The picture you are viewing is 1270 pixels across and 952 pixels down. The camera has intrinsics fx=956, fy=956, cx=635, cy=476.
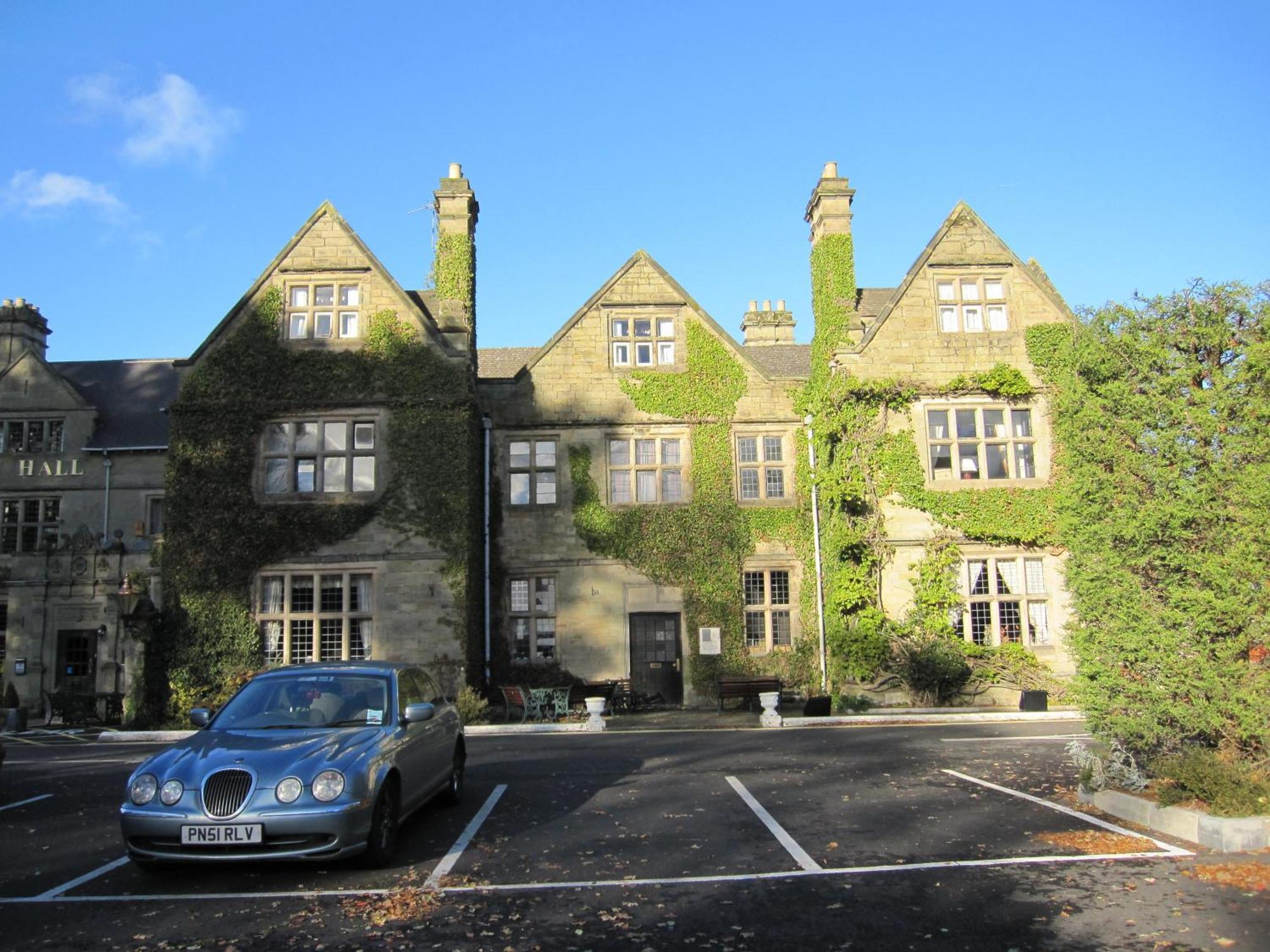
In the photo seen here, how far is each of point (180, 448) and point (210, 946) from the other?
57.6 ft

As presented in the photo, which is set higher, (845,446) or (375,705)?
(845,446)

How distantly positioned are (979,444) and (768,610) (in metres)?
6.13

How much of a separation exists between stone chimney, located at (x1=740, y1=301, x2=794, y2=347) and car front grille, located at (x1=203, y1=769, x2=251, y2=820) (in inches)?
1041

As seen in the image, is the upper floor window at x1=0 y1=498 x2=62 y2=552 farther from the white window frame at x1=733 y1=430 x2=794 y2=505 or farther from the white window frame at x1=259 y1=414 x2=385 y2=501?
the white window frame at x1=733 y1=430 x2=794 y2=505

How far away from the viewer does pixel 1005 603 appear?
21.3 meters

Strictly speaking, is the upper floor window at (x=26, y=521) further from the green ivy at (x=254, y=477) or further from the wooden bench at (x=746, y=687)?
the wooden bench at (x=746, y=687)

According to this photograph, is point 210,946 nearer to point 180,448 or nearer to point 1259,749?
point 1259,749

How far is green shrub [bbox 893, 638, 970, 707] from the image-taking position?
20109 mm

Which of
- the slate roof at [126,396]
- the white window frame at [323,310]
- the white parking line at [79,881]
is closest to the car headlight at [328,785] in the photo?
the white parking line at [79,881]

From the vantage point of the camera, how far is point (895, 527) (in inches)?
834

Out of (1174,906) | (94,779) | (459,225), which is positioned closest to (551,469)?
(459,225)

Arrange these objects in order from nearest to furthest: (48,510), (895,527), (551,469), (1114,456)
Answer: (1114,456) < (895,527) < (551,469) < (48,510)

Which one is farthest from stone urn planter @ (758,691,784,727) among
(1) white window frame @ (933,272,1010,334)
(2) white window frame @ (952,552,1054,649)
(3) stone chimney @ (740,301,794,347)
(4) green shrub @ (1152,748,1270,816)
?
(3) stone chimney @ (740,301,794,347)

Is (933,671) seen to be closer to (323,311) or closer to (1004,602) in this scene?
(1004,602)
